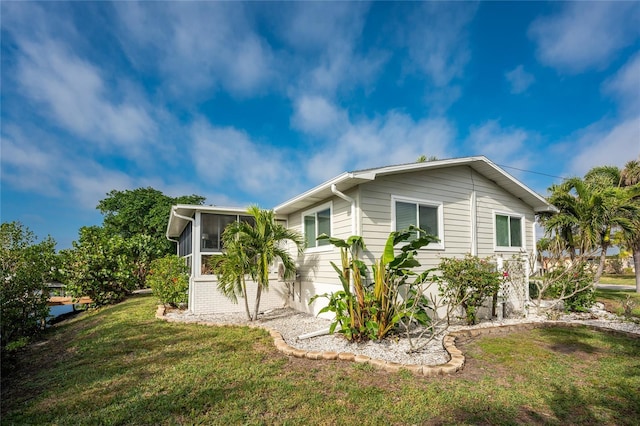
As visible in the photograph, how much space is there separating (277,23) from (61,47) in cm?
618

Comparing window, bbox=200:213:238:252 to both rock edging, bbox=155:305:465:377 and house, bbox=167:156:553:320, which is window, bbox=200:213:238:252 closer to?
house, bbox=167:156:553:320

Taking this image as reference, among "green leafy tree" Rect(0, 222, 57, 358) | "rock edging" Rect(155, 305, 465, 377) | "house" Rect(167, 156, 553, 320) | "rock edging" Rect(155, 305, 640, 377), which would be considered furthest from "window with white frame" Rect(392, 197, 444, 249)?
"green leafy tree" Rect(0, 222, 57, 358)

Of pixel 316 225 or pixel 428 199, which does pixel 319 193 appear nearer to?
pixel 316 225

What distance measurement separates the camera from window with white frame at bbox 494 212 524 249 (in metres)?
9.93

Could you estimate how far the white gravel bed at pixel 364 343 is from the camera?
5273 mm

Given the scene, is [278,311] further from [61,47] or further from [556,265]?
[61,47]

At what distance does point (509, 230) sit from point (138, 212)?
25593mm

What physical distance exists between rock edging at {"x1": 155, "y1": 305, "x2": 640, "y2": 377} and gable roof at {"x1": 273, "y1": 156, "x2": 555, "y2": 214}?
337cm

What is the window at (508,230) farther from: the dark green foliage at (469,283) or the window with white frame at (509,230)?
the dark green foliage at (469,283)

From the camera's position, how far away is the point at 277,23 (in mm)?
10633

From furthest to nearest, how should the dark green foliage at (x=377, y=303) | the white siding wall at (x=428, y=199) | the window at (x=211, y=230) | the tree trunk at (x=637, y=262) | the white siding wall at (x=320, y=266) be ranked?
the tree trunk at (x=637, y=262)
the window at (x=211, y=230)
the white siding wall at (x=320, y=266)
the white siding wall at (x=428, y=199)
the dark green foliage at (x=377, y=303)

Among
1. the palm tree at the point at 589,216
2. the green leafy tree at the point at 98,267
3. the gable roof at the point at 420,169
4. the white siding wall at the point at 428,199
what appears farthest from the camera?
the green leafy tree at the point at 98,267

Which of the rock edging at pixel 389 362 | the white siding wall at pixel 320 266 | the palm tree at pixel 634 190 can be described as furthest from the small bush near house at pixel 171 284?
the palm tree at pixel 634 190

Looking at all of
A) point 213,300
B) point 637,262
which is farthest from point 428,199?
point 637,262
